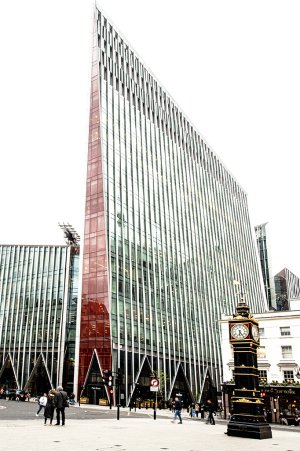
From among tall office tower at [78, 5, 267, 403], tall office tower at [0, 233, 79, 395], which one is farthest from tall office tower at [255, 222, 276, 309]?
tall office tower at [0, 233, 79, 395]

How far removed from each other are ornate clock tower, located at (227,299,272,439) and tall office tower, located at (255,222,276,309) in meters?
121

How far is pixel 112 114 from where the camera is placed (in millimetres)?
71250

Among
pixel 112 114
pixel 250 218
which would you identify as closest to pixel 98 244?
pixel 112 114

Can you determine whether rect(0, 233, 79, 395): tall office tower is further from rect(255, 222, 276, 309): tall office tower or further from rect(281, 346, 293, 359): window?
rect(255, 222, 276, 309): tall office tower

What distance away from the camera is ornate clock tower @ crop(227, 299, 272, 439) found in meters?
20.3

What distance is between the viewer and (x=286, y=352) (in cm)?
4909

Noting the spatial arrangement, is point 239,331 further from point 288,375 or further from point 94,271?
point 94,271

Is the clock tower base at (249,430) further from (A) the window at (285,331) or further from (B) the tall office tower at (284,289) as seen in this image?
(B) the tall office tower at (284,289)

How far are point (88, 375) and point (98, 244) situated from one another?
Result: 17901 mm

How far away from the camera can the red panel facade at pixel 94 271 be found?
56.7 meters

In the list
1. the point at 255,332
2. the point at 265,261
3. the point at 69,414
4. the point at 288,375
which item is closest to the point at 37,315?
the point at 288,375

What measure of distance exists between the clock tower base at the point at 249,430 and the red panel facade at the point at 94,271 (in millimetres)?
36299

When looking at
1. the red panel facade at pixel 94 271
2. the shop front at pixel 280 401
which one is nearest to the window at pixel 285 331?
the shop front at pixel 280 401

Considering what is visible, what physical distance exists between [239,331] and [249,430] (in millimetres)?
4966
